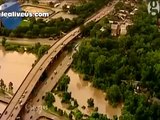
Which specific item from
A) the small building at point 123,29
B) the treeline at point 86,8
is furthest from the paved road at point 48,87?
the treeline at point 86,8

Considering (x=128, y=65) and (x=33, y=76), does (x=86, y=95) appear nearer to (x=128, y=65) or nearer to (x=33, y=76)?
(x=128, y=65)

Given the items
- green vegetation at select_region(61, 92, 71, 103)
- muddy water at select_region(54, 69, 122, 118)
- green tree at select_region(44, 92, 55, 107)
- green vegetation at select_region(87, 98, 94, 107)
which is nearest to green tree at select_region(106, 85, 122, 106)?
muddy water at select_region(54, 69, 122, 118)

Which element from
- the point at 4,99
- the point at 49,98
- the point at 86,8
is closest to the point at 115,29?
the point at 86,8

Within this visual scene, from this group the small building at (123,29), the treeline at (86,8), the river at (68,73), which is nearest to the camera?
the river at (68,73)

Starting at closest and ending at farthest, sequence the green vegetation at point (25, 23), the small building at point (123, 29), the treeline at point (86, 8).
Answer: the small building at point (123, 29) → the green vegetation at point (25, 23) → the treeline at point (86, 8)

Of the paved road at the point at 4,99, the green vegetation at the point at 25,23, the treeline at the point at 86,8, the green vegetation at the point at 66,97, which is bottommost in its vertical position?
the paved road at the point at 4,99

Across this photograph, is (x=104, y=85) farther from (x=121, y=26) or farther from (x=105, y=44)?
(x=121, y=26)

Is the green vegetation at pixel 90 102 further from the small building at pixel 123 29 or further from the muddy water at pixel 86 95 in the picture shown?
the small building at pixel 123 29
